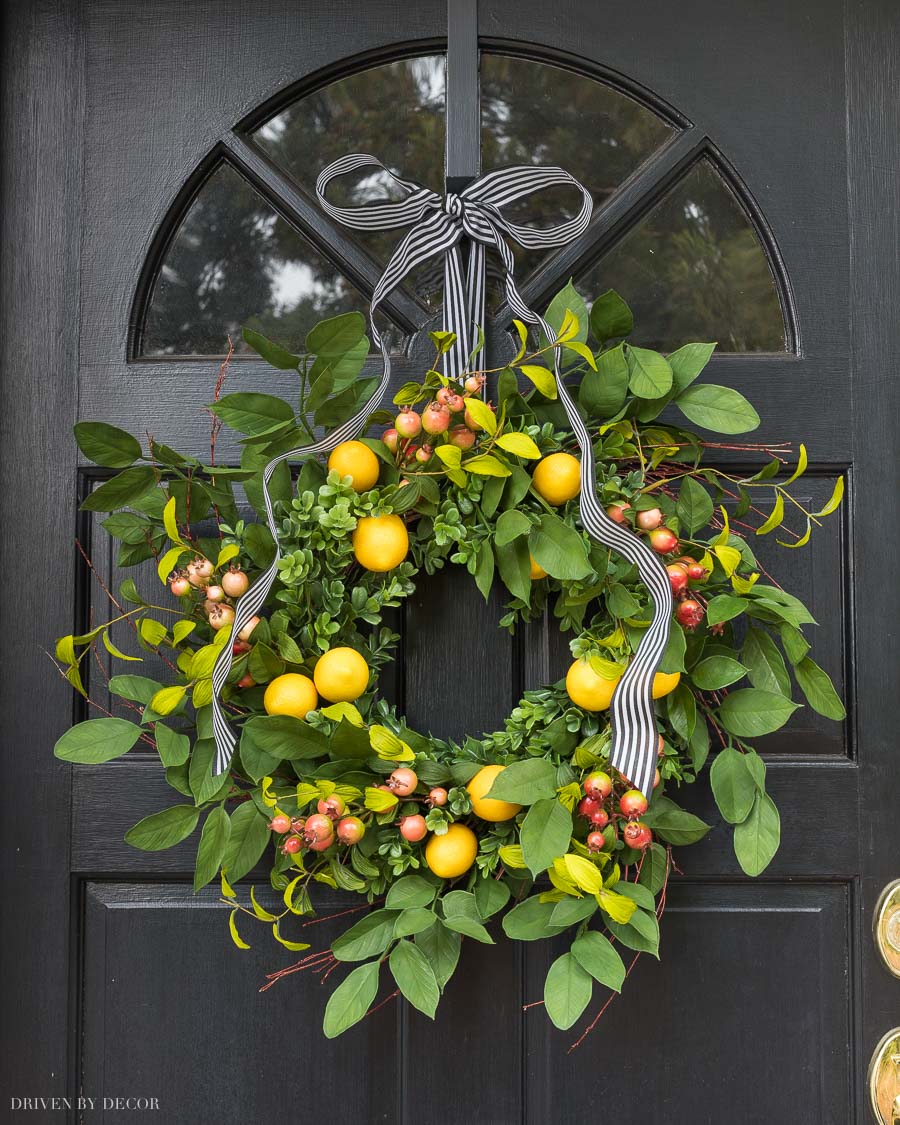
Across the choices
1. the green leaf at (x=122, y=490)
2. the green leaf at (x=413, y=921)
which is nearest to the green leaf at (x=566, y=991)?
the green leaf at (x=413, y=921)

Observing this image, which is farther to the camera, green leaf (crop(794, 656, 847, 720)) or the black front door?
the black front door

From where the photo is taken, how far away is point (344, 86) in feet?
2.91

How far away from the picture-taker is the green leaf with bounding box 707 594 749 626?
65cm

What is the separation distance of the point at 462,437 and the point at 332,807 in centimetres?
33

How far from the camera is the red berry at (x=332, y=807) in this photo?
25.4 inches

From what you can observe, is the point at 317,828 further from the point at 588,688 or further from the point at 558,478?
the point at 558,478

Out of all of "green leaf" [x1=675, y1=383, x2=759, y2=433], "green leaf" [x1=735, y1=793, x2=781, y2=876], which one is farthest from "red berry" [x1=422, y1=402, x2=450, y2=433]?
"green leaf" [x1=735, y1=793, x2=781, y2=876]

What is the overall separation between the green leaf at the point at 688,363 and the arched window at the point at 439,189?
17cm

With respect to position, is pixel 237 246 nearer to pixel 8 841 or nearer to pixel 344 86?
pixel 344 86

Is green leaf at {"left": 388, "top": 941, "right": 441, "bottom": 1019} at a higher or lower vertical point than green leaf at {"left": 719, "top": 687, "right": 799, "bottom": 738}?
lower

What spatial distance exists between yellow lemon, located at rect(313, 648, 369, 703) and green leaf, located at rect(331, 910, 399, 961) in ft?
0.61

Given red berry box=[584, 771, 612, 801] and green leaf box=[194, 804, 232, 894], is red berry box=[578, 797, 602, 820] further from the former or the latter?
green leaf box=[194, 804, 232, 894]

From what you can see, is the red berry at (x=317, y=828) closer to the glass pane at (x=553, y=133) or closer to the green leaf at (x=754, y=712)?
the green leaf at (x=754, y=712)

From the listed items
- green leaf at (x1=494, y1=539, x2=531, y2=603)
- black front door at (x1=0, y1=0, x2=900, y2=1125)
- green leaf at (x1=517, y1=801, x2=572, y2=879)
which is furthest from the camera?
black front door at (x1=0, y1=0, x2=900, y2=1125)
